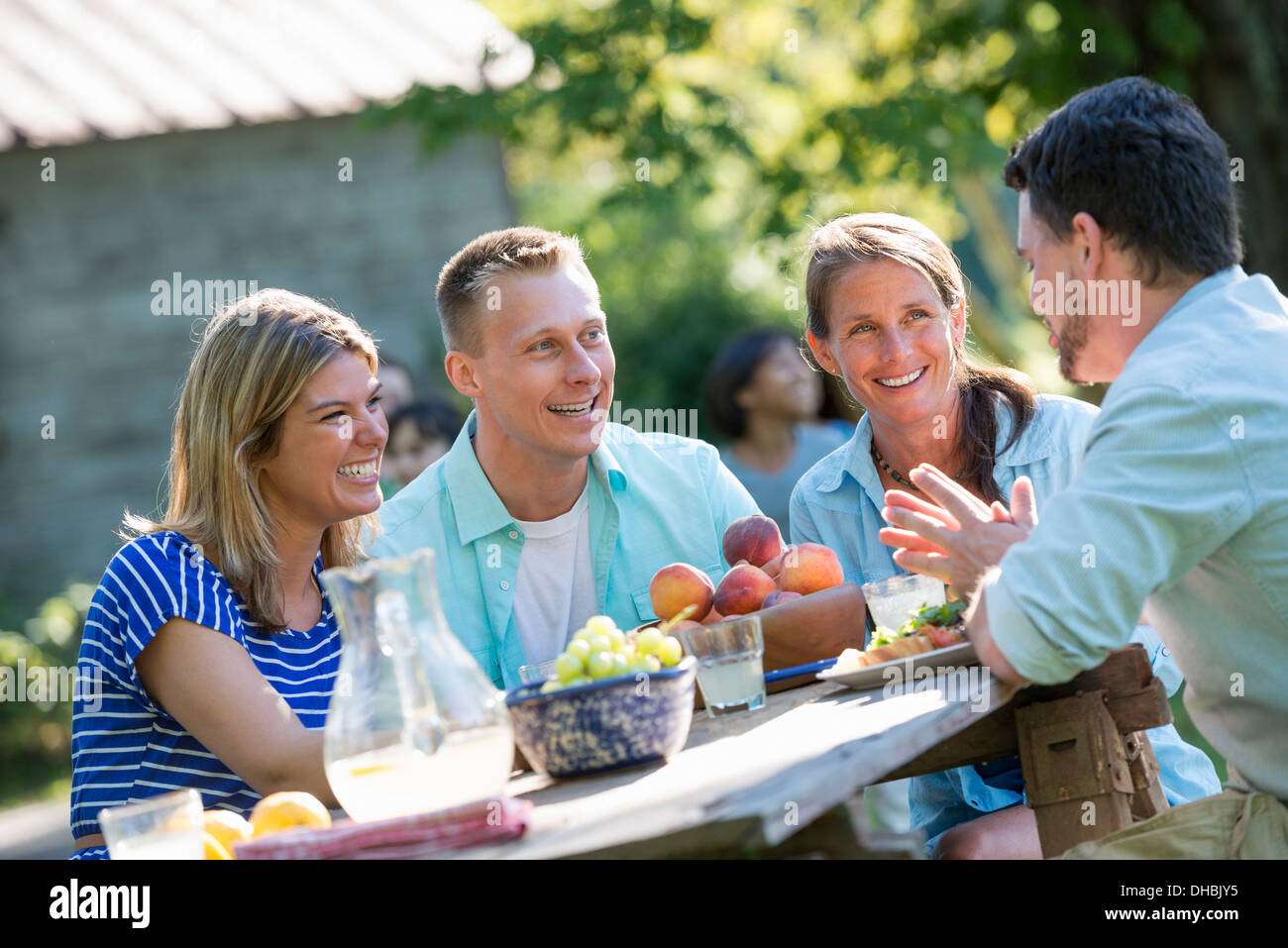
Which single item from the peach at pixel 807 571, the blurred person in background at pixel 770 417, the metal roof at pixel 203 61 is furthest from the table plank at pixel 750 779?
the metal roof at pixel 203 61

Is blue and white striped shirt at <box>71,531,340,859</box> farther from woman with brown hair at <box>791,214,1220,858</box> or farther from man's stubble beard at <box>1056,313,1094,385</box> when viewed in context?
man's stubble beard at <box>1056,313,1094,385</box>

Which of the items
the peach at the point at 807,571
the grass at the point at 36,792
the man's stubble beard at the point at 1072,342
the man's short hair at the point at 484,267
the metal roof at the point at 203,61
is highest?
the metal roof at the point at 203,61

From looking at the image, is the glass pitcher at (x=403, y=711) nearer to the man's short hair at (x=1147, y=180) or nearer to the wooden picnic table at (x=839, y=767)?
the wooden picnic table at (x=839, y=767)

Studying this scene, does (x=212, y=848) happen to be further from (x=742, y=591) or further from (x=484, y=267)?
(x=484, y=267)

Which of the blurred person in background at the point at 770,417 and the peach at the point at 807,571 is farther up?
the blurred person in background at the point at 770,417

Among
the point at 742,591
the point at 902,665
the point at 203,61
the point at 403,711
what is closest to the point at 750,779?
the point at 403,711

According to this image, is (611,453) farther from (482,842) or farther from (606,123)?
(606,123)

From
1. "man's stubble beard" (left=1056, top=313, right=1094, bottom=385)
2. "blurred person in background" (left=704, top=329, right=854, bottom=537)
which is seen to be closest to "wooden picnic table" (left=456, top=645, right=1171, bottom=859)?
"man's stubble beard" (left=1056, top=313, right=1094, bottom=385)

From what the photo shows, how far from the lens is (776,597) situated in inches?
117

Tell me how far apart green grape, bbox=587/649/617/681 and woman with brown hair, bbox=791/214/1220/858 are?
5.16 ft

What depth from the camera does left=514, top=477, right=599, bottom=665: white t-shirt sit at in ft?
12.4

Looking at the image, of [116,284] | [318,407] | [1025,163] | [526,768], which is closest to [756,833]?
[526,768]

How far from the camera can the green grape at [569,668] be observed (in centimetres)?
220

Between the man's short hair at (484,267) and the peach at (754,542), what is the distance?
1048 millimetres
